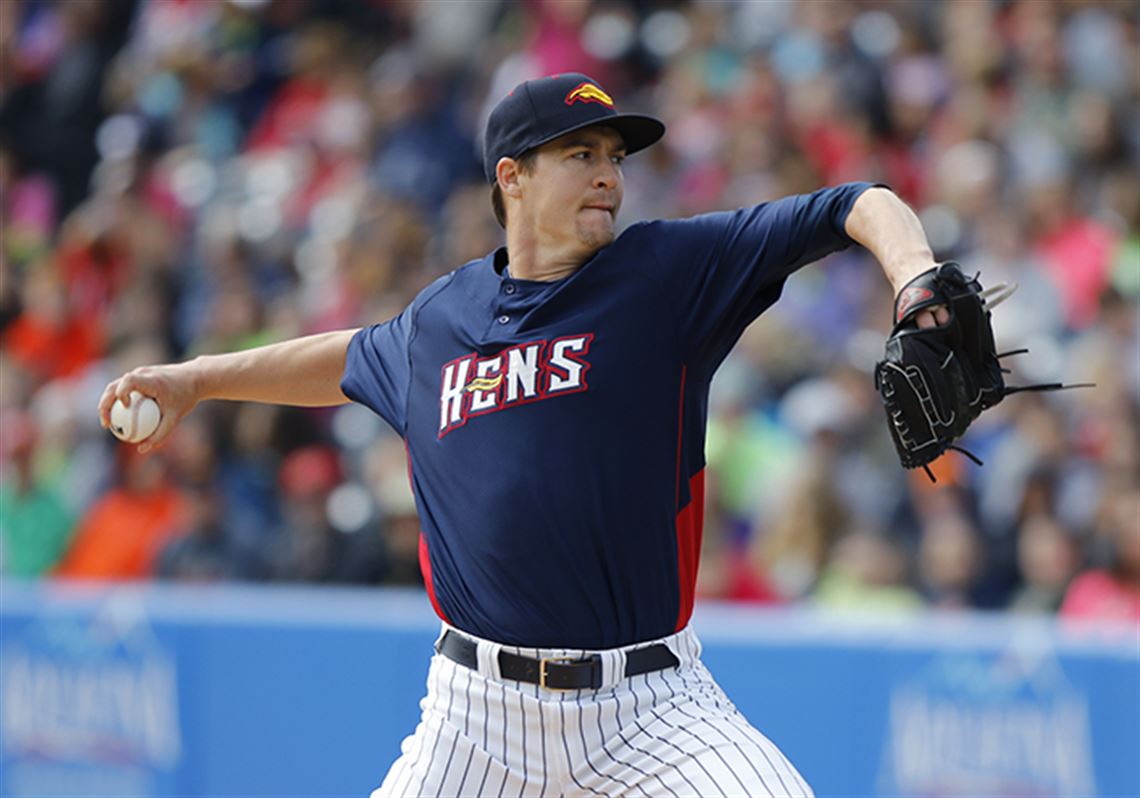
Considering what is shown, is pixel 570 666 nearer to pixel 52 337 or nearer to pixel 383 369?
pixel 383 369

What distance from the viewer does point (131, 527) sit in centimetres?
953

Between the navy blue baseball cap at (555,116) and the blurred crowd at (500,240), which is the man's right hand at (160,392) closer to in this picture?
Result: the navy blue baseball cap at (555,116)

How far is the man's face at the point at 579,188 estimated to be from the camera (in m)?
4.23

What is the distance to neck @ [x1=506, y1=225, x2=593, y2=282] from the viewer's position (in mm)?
4285

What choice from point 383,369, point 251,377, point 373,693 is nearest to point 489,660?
point 383,369

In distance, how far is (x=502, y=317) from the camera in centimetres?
428

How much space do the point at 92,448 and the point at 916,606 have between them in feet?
16.8

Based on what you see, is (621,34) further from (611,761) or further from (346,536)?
(611,761)

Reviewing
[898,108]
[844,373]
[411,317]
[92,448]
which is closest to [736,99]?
[898,108]

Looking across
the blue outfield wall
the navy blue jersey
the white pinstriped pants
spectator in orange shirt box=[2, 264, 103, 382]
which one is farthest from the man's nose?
spectator in orange shirt box=[2, 264, 103, 382]

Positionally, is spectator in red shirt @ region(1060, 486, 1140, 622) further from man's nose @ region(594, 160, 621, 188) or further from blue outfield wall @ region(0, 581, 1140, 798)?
man's nose @ region(594, 160, 621, 188)

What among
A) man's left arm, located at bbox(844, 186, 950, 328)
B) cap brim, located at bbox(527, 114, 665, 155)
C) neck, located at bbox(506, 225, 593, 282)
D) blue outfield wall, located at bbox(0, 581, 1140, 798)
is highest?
cap brim, located at bbox(527, 114, 665, 155)

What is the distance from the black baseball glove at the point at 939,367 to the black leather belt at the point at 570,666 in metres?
0.75

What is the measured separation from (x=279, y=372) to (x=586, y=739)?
4.28 feet
